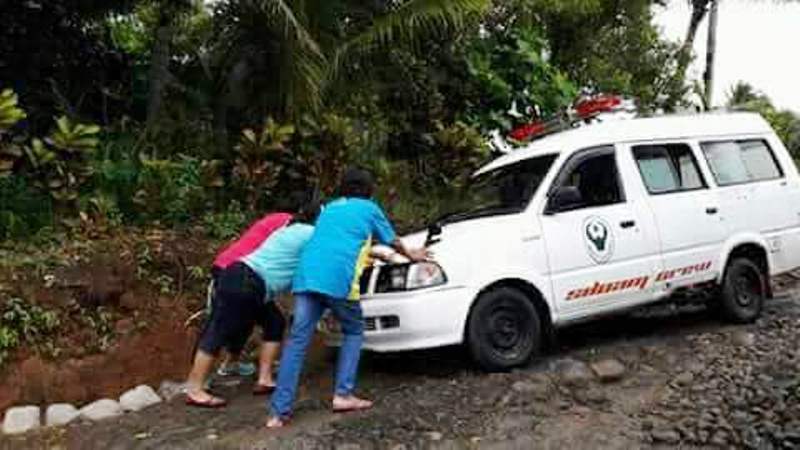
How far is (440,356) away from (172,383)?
2.26m

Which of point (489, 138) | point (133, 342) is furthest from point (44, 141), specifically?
point (489, 138)

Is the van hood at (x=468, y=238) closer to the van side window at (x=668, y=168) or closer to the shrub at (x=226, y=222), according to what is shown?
the van side window at (x=668, y=168)

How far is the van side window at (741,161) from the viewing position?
8.44 m

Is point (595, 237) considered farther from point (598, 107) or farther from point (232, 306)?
point (232, 306)

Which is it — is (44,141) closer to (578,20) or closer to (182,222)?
(182,222)

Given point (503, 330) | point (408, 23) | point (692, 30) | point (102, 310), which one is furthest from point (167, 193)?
point (692, 30)

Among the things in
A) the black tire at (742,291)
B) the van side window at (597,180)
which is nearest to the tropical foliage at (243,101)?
the van side window at (597,180)

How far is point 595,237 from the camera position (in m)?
7.43

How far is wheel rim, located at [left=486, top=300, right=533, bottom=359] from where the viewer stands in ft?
22.6

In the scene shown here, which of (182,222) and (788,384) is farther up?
(182,222)

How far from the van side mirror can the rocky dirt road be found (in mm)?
1210

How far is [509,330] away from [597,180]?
1.68 meters

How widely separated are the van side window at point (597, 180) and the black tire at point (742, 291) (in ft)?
4.70

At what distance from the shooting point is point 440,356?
7570 mm
